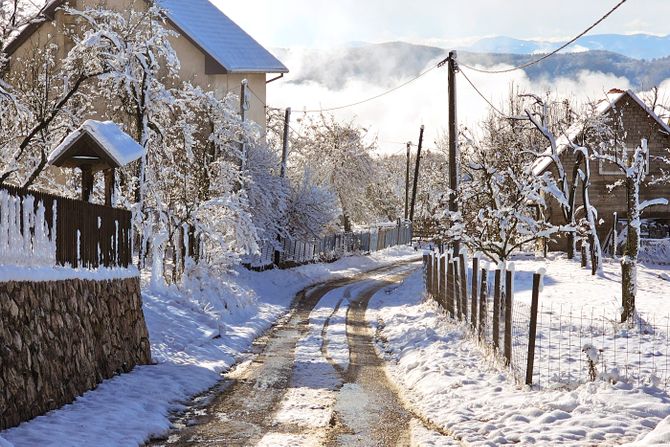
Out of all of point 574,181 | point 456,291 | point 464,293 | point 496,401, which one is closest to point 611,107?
point 574,181

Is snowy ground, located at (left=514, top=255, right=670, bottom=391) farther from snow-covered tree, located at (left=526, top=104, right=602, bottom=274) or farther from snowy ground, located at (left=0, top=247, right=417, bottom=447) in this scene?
snowy ground, located at (left=0, top=247, right=417, bottom=447)

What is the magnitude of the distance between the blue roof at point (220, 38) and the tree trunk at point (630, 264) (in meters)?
23.4

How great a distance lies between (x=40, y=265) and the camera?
10852 mm

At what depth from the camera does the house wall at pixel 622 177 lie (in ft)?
137

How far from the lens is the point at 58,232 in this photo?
11.7 meters

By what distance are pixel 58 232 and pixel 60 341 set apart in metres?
1.48

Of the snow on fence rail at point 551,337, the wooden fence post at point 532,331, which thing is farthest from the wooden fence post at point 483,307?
the wooden fence post at point 532,331

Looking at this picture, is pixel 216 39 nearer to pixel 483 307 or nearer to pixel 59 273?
pixel 483 307

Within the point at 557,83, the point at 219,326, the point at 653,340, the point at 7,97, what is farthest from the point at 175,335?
the point at 557,83

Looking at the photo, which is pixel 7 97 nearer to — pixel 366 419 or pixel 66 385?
pixel 66 385

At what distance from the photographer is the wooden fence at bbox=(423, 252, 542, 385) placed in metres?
12.3

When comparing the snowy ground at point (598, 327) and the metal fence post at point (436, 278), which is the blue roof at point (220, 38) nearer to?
the snowy ground at point (598, 327)

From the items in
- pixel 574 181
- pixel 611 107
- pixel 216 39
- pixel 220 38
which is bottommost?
pixel 574 181

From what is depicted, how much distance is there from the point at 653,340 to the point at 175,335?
31.5 feet
